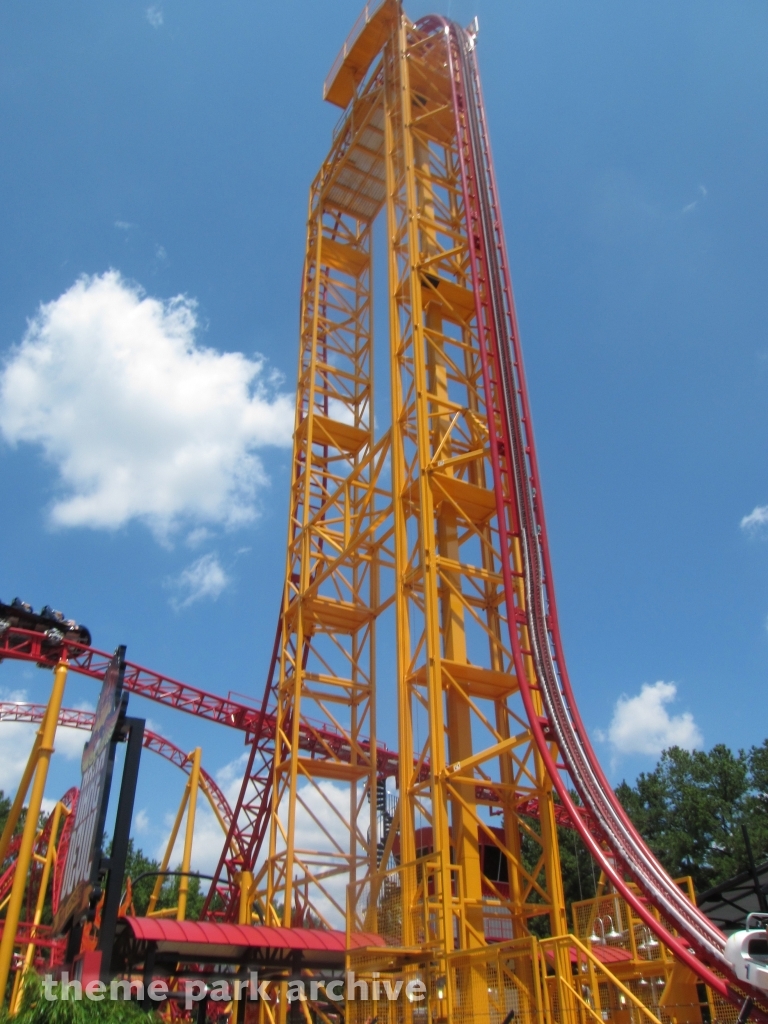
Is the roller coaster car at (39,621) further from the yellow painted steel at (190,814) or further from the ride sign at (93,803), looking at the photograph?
the ride sign at (93,803)

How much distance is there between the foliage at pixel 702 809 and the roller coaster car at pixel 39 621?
88.3 feet

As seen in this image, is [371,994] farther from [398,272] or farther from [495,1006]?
[398,272]

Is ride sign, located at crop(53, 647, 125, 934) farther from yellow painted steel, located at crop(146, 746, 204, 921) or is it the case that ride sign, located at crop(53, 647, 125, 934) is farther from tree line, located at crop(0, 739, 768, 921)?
tree line, located at crop(0, 739, 768, 921)

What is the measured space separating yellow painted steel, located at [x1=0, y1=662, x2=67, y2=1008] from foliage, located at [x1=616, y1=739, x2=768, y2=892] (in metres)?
31.9

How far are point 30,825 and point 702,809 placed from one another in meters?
36.0

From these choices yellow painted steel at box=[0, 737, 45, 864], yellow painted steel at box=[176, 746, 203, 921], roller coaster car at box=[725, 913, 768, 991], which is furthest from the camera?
yellow painted steel at box=[176, 746, 203, 921]

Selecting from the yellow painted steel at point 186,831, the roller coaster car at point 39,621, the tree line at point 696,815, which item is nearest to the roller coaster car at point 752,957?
the yellow painted steel at point 186,831

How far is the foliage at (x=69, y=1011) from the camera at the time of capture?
834 cm

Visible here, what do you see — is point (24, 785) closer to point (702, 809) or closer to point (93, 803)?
point (93, 803)

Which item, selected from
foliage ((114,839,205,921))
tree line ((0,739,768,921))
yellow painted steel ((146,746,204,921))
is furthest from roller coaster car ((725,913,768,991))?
foliage ((114,839,205,921))

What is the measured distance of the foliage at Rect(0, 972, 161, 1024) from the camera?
8.34 meters

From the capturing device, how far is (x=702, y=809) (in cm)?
3938

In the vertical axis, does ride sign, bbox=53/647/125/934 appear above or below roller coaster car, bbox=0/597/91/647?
below

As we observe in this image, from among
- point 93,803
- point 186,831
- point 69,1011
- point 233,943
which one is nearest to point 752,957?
point 69,1011
